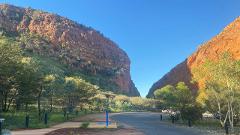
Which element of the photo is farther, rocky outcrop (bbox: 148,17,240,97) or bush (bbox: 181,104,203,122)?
rocky outcrop (bbox: 148,17,240,97)

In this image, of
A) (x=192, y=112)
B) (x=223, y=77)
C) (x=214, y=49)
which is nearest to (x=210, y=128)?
(x=192, y=112)

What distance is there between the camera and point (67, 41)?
16388cm

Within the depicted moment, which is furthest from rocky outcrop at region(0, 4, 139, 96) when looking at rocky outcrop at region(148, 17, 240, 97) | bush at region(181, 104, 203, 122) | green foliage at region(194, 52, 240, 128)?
green foliage at region(194, 52, 240, 128)

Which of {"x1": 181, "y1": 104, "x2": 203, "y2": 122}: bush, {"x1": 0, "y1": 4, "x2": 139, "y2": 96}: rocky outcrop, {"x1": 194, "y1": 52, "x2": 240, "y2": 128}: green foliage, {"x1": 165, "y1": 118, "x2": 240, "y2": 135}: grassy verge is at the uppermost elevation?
{"x1": 0, "y1": 4, "x2": 139, "y2": 96}: rocky outcrop

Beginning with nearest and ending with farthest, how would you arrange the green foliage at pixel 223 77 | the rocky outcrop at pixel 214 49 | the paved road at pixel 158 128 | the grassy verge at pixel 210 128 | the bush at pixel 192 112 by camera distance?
the paved road at pixel 158 128 < the green foliage at pixel 223 77 < the grassy verge at pixel 210 128 < the bush at pixel 192 112 < the rocky outcrop at pixel 214 49

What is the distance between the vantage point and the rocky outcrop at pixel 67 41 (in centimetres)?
14688

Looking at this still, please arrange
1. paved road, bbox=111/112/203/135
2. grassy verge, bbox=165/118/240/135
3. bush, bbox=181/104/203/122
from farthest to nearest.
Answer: bush, bbox=181/104/203/122 < grassy verge, bbox=165/118/240/135 < paved road, bbox=111/112/203/135

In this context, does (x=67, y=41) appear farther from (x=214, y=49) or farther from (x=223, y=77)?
(x=223, y=77)

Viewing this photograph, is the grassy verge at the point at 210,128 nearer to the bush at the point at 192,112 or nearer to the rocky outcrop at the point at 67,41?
the bush at the point at 192,112

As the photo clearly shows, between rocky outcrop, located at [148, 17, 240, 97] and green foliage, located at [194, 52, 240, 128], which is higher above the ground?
rocky outcrop, located at [148, 17, 240, 97]

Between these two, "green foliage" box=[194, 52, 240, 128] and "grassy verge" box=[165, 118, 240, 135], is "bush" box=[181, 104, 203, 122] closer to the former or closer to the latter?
"grassy verge" box=[165, 118, 240, 135]

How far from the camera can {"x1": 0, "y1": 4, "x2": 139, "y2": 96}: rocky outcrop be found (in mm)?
146875

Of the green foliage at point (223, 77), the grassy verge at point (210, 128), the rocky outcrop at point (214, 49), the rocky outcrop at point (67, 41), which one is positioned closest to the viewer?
the green foliage at point (223, 77)

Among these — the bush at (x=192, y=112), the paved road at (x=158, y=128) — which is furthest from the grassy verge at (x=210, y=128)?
the paved road at (x=158, y=128)
